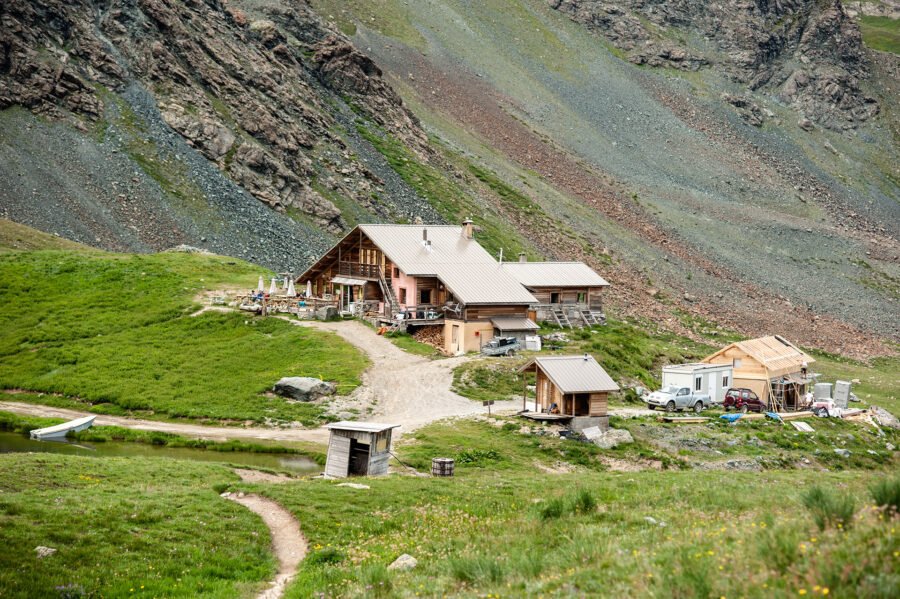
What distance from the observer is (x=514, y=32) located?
17200cm

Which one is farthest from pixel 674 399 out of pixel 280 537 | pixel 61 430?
pixel 280 537

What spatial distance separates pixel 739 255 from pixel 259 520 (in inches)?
4227

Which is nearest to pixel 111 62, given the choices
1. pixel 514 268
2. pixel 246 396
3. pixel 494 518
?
pixel 514 268

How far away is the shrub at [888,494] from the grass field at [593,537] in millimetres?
256

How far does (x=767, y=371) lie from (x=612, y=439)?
19963 millimetres

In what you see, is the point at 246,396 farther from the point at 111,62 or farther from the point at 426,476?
the point at 111,62

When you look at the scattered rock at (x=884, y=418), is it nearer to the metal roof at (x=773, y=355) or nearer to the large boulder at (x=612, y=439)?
the metal roof at (x=773, y=355)

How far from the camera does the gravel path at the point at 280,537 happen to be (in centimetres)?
1673

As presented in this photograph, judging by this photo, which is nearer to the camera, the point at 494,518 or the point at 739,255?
the point at 494,518

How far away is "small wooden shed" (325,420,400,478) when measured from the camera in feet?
93.1

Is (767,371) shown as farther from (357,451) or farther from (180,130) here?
(180,130)

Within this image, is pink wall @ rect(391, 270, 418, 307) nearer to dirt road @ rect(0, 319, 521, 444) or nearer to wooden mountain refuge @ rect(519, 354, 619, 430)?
dirt road @ rect(0, 319, 521, 444)

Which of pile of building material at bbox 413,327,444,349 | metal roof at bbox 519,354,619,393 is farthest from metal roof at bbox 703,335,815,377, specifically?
pile of building material at bbox 413,327,444,349

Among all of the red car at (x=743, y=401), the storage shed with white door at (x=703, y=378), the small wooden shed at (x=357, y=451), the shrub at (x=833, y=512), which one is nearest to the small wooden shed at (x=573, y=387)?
the storage shed with white door at (x=703, y=378)
